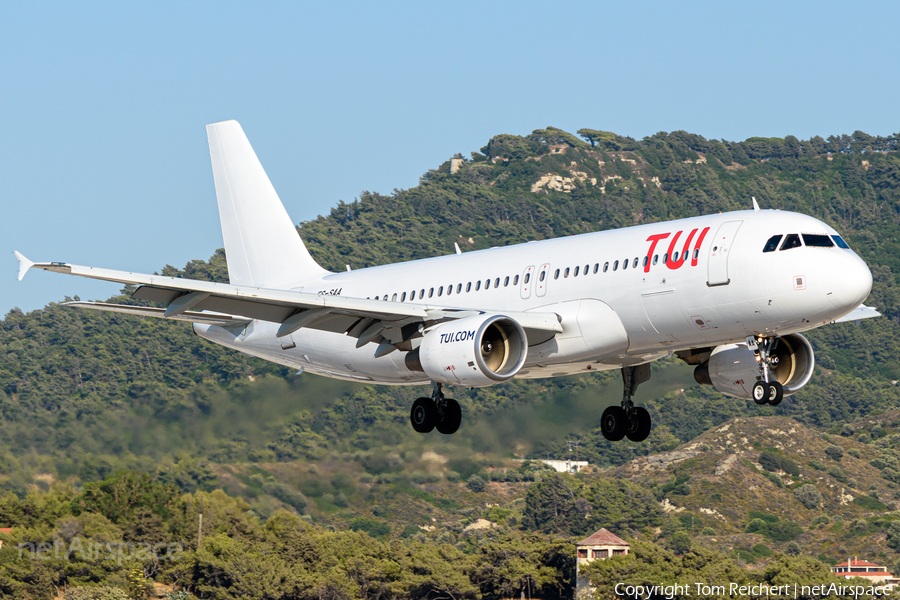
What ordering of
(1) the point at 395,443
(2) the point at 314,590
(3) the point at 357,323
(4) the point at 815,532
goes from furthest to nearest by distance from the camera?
(4) the point at 815,532 < (2) the point at 314,590 < (1) the point at 395,443 < (3) the point at 357,323

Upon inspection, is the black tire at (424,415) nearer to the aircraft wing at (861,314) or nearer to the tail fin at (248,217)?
the tail fin at (248,217)

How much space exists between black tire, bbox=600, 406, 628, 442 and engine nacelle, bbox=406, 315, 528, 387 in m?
6.07

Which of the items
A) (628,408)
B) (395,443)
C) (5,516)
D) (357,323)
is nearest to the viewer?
(357,323)

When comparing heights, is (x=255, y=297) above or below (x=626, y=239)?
below

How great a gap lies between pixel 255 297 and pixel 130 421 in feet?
98.2

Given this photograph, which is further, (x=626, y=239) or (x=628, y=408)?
(x=628, y=408)

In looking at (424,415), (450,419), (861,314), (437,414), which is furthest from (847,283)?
(424,415)

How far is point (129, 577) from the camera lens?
332 ft

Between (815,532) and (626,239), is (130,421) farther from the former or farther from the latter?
(815,532)

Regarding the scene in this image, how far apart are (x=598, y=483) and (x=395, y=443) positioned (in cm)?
9640

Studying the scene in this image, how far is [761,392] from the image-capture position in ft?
100

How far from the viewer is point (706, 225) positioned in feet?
98.8

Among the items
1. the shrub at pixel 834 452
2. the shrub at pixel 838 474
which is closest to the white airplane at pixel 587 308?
the shrub at pixel 838 474

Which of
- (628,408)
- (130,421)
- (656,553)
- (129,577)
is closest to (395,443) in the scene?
(130,421)
